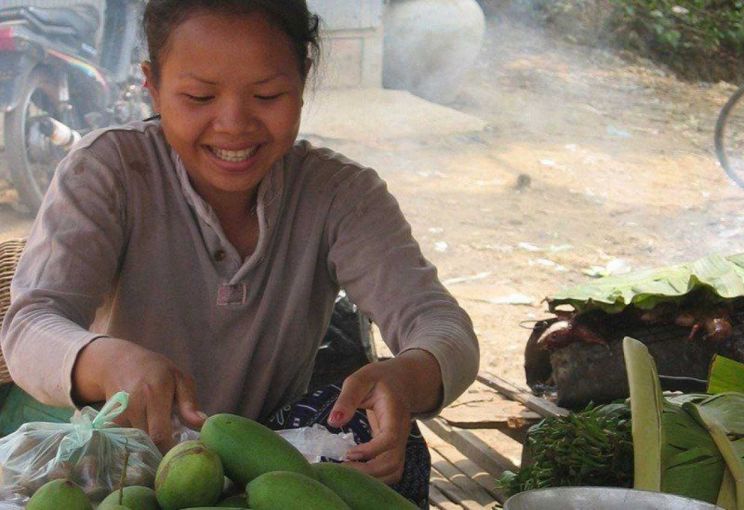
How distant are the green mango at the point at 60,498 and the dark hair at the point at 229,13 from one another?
1.01 meters

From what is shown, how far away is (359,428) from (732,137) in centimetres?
650

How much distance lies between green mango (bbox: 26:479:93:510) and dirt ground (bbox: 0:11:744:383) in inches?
140

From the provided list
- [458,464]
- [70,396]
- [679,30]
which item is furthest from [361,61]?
[70,396]

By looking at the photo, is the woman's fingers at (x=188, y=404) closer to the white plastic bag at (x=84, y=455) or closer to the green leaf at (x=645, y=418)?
the white plastic bag at (x=84, y=455)

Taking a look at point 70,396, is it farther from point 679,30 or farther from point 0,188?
point 679,30

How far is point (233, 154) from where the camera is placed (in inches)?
77.7

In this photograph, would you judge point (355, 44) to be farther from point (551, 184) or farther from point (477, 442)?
point (477, 442)

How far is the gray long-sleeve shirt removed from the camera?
79.4 inches

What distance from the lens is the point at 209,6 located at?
1932 millimetres

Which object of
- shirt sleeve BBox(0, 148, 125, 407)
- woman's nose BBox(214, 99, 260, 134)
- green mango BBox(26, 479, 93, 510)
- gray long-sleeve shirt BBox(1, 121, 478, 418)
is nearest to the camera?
green mango BBox(26, 479, 93, 510)

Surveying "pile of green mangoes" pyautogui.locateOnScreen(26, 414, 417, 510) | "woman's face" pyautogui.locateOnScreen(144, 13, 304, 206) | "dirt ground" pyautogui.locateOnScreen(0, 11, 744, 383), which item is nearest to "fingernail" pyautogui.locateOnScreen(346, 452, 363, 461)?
"pile of green mangoes" pyautogui.locateOnScreen(26, 414, 417, 510)

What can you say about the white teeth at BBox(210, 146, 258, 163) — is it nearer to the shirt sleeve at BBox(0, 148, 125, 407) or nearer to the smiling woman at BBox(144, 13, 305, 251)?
the smiling woman at BBox(144, 13, 305, 251)

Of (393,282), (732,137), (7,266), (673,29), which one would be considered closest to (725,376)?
(393,282)

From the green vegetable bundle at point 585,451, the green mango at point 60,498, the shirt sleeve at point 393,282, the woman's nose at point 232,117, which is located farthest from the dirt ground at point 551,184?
the green mango at point 60,498
